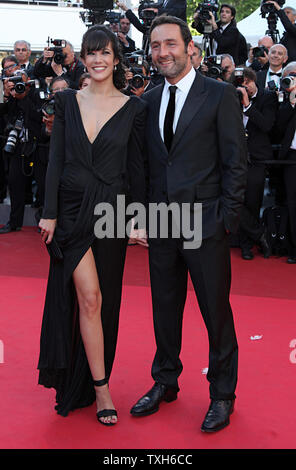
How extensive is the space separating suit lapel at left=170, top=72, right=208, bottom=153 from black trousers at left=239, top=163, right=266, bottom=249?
3.40 m

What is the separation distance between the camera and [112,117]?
288cm

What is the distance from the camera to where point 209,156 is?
2.79 metres

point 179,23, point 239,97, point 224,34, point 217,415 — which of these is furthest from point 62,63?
point 217,415

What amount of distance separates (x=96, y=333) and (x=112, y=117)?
3.25 feet

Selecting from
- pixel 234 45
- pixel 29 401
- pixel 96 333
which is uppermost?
pixel 234 45

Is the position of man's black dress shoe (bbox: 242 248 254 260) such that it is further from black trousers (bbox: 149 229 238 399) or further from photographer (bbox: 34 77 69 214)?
black trousers (bbox: 149 229 238 399)

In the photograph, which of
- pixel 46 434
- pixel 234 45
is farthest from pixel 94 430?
pixel 234 45

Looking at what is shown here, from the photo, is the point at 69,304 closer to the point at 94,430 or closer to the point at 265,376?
the point at 94,430

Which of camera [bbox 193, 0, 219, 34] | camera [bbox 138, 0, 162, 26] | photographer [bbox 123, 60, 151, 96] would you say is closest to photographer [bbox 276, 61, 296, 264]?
photographer [bbox 123, 60, 151, 96]

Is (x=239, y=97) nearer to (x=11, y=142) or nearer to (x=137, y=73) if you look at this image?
(x=137, y=73)

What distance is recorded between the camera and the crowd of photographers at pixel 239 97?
240 inches

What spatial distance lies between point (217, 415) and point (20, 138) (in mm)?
4889
